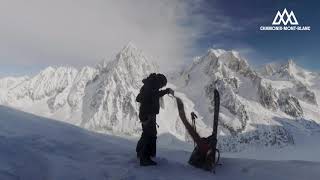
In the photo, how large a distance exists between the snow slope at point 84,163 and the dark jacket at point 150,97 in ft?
4.48

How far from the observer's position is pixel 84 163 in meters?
11.9

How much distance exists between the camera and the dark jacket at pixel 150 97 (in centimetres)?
1299

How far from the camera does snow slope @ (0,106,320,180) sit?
430 inches

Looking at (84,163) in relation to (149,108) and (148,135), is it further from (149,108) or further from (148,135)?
(149,108)

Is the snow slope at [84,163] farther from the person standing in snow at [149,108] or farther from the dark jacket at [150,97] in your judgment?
the dark jacket at [150,97]

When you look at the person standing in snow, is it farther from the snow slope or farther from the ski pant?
the snow slope

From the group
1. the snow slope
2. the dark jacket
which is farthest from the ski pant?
the snow slope

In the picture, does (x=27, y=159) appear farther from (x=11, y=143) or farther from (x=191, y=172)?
(x=191, y=172)

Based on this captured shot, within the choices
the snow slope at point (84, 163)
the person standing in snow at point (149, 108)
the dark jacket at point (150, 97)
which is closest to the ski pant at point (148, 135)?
the person standing in snow at point (149, 108)

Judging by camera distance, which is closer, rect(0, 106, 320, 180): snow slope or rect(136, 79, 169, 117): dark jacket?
rect(0, 106, 320, 180): snow slope

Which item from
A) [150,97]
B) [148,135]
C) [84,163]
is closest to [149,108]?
[150,97]

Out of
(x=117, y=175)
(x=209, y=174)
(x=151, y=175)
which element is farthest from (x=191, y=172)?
(x=117, y=175)

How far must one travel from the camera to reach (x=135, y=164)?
41.0ft

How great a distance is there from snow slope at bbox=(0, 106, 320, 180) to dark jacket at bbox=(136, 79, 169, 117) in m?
1.37
